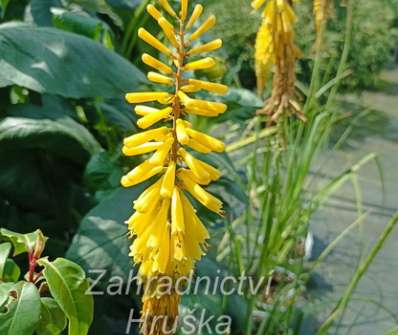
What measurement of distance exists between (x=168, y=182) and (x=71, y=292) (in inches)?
7.6

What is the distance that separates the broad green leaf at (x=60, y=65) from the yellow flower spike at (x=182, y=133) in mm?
475

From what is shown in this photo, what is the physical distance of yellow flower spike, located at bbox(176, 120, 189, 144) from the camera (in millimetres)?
750

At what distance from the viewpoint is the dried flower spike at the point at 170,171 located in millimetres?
775

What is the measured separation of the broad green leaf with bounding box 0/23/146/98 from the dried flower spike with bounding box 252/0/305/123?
12.7 inches

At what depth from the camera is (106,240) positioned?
121 centimetres

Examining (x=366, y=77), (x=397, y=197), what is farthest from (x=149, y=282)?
(x=366, y=77)

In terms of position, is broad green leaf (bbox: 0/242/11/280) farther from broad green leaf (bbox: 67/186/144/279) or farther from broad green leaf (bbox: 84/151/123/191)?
broad green leaf (bbox: 84/151/123/191)

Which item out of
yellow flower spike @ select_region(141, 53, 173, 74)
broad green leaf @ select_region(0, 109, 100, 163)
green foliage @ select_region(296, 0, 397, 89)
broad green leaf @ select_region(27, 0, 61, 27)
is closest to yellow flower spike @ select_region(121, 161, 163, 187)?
yellow flower spike @ select_region(141, 53, 173, 74)

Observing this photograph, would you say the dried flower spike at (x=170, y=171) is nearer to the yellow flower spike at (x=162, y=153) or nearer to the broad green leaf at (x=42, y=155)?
the yellow flower spike at (x=162, y=153)

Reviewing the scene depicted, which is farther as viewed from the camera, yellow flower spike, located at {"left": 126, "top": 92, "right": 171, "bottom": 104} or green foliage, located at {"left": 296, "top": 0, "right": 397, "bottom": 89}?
green foliage, located at {"left": 296, "top": 0, "right": 397, "bottom": 89}

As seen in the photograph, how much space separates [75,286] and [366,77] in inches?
199

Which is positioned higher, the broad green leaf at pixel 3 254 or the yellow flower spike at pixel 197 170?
the yellow flower spike at pixel 197 170

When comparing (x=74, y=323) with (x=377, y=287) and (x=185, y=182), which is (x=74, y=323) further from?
(x=377, y=287)

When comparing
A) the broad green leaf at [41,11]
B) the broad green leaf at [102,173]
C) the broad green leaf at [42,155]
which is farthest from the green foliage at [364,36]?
the broad green leaf at [102,173]
